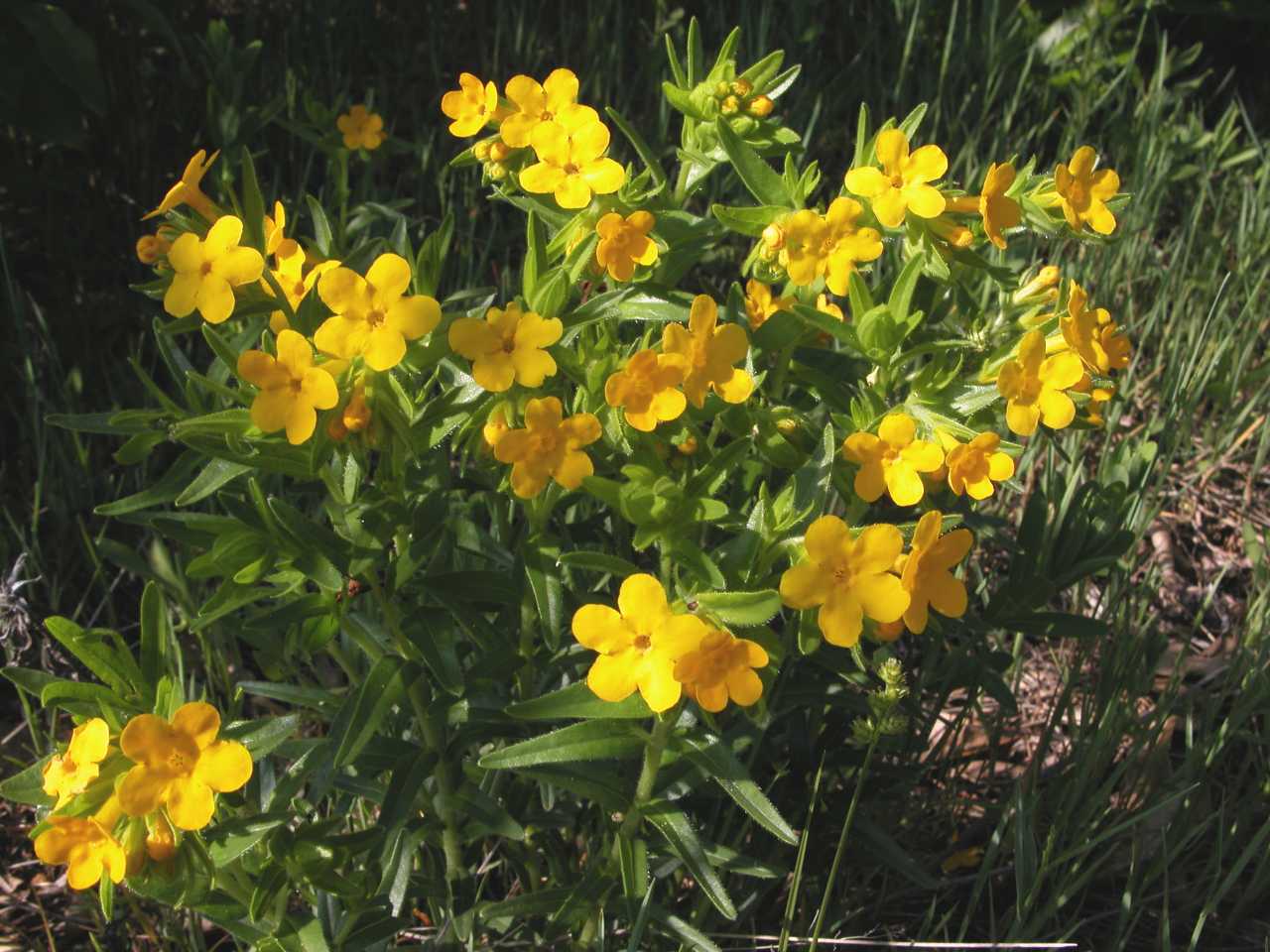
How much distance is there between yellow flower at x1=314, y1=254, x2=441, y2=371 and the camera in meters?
1.49

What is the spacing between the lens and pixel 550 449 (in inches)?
62.5

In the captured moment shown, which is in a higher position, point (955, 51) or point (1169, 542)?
point (955, 51)

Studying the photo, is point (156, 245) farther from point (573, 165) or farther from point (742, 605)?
point (742, 605)

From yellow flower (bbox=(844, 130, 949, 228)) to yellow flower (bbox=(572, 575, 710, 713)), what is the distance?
0.64 meters

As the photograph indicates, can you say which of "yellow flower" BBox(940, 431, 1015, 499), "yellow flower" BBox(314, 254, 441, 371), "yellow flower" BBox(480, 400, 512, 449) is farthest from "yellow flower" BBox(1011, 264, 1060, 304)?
"yellow flower" BBox(314, 254, 441, 371)

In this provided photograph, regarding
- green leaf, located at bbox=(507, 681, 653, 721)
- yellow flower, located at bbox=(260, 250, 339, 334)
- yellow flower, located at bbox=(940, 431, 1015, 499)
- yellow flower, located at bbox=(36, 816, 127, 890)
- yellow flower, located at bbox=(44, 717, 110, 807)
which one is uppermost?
yellow flower, located at bbox=(260, 250, 339, 334)

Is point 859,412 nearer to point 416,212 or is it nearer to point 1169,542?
point 1169,542

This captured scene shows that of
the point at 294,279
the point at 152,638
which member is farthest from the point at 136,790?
the point at 294,279

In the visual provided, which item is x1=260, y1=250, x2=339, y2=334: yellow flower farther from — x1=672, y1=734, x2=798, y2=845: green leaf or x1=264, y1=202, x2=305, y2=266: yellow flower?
x1=672, y1=734, x2=798, y2=845: green leaf

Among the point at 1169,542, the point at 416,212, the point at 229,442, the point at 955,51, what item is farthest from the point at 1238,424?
the point at 229,442

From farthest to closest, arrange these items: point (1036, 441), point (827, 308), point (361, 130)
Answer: point (361, 130), point (1036, 441), point (827, 308)

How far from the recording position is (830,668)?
1989 mm

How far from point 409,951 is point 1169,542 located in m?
2.22

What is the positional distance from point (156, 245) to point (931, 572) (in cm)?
118
